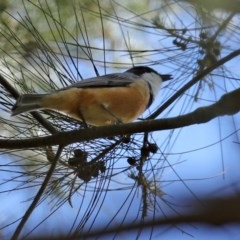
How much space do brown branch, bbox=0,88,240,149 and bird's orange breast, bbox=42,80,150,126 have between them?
0.34 m

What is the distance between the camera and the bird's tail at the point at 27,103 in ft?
4.28

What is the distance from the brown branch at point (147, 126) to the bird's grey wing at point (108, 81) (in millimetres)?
368

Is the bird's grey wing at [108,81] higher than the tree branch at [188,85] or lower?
higher

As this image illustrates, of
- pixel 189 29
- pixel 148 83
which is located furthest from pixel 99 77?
pixel 189 29

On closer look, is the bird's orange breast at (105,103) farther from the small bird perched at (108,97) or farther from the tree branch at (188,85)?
the tree branch at (188,85)

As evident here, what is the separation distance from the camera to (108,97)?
174 cm

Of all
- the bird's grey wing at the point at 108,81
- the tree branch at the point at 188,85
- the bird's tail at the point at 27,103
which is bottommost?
the bird's tail at the point at 27,103

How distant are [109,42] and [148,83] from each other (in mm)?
606

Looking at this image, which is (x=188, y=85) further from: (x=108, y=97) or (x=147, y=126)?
(x=108, y=97)

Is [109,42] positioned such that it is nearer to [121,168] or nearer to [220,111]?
[121,168]

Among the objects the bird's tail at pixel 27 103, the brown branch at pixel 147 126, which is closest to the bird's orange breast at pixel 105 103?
the bird's tail at pixel 27 103

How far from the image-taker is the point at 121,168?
4.32 feet

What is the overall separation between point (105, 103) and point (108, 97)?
0.09 ft

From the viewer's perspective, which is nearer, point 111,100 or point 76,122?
point 76,122
